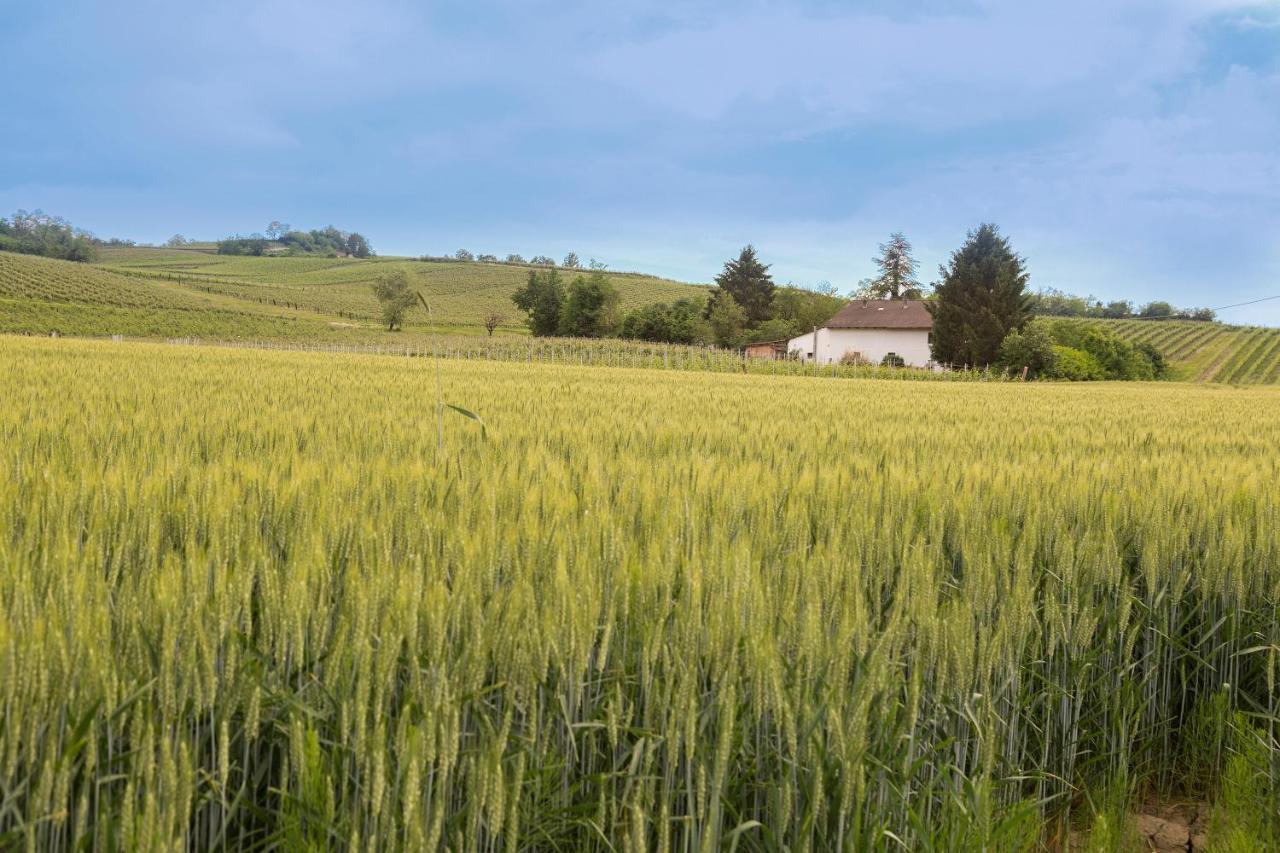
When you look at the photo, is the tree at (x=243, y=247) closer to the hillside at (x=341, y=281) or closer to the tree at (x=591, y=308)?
the hillside at (x=341, y=281)

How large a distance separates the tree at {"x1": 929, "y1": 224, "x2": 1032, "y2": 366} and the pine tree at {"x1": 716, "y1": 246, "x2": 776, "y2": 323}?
23.3m

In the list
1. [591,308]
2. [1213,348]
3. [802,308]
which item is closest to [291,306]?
[591,308]

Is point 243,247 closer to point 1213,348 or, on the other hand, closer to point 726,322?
point 726,322

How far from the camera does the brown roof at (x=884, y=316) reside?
65.1 metres

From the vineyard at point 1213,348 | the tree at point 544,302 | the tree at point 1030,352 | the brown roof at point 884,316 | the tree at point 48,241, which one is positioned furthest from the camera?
the tree at point 48,241

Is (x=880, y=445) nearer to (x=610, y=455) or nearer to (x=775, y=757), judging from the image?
(x=610, y=455)

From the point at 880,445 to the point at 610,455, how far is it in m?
1.63

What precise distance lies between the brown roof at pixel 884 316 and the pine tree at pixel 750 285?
10.5 meters

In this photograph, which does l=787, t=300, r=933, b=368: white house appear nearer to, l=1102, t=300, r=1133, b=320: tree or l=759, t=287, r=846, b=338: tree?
l=759, t=287, r=846, b=338: tree

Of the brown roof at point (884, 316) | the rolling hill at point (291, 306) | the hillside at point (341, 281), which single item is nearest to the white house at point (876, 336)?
the brown roof at point (884, 316)

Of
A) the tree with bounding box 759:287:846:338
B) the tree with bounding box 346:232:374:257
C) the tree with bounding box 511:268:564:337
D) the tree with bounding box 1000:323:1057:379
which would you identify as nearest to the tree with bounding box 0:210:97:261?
A: the tree with bounding box 346:232:374:257

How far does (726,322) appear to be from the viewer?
72.5m

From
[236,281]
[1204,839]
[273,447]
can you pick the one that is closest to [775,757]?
[1204,839]

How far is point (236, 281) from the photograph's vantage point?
112 m
